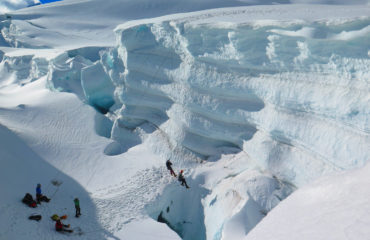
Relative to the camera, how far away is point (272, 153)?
771 cm

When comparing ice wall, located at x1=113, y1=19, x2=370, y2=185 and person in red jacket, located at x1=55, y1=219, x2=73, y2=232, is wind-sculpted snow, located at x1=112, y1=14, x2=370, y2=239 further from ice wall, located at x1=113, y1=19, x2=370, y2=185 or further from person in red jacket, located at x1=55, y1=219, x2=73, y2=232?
person in red jacket, located at x1=55, y1=219, x2=73, y2=232

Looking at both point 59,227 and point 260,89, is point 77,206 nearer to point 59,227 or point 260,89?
point 59,227

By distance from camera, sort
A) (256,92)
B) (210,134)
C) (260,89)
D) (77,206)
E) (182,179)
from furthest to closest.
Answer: (210,134), (182,179), (256,92), (260,89), (77,206)

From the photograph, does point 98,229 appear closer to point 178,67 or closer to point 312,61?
point 178,67

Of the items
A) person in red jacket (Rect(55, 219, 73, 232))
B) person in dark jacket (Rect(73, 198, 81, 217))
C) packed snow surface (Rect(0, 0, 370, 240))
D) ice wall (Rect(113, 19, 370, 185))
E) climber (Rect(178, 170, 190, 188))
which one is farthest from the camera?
climber (Rect(178, 170, 190, 188))

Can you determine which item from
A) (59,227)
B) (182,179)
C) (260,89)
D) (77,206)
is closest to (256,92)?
(260,89)

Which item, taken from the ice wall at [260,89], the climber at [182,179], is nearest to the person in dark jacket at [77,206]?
the climber at [182,179]

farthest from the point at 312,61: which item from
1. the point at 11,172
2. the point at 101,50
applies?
the point at 101,50

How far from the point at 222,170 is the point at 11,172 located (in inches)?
201

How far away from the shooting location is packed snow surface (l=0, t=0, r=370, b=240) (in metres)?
5.94

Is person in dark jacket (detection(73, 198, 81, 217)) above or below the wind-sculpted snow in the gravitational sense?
below

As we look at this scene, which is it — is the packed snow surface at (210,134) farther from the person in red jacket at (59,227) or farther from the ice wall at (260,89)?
the person in red jacket at (59,227)

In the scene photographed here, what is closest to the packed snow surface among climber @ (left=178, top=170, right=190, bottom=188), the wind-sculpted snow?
the wind-sculpted snow

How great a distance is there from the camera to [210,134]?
9.23 m
